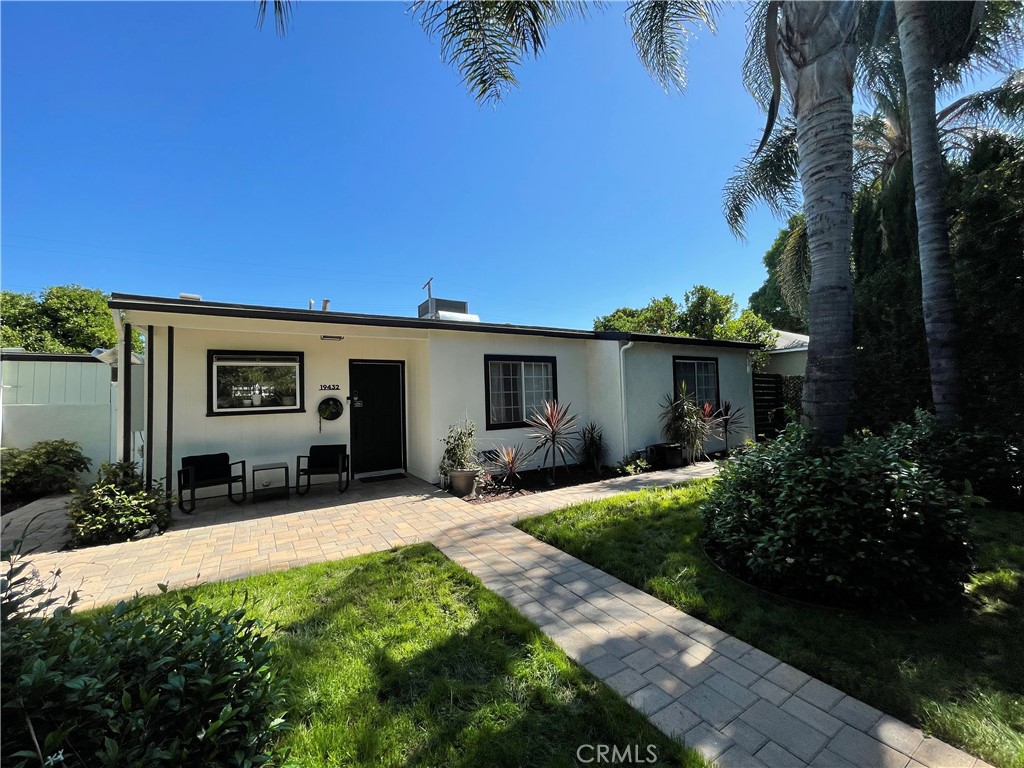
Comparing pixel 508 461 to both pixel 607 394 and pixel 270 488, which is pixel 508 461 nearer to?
pixel 607 394

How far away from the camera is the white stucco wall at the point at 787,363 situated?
1281 cm

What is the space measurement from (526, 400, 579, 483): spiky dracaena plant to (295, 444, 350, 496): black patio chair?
3.47 m

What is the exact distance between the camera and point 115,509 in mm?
4684

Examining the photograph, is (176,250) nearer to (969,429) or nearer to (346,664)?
(346,664)

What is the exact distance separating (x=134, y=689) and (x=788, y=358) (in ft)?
51.7

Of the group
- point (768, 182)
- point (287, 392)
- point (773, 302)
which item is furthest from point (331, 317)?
point (773, 302)

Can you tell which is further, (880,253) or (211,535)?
(880,253)

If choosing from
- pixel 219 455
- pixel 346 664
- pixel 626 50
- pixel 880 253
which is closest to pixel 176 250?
pixel 219 455

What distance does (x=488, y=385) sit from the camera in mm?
7918

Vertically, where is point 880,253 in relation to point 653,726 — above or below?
above

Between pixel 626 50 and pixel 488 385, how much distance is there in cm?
569

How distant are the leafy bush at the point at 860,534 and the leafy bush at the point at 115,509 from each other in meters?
6.35

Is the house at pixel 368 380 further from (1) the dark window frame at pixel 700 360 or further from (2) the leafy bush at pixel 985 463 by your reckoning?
(2) the leafy bush at pixel 985 463

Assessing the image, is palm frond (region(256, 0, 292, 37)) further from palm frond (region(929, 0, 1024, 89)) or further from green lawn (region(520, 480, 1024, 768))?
palm frond (region(929, 0, 1024, 89))
